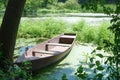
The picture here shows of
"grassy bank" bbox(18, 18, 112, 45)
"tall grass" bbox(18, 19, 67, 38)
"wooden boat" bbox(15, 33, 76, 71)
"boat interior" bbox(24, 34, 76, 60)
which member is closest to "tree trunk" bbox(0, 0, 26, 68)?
"wooden boat" bbox(15, 33, 76, 71)

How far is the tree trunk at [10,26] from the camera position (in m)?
4.84

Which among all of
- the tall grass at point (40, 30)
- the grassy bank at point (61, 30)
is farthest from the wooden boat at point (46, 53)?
the tall grass at point (40, 30)

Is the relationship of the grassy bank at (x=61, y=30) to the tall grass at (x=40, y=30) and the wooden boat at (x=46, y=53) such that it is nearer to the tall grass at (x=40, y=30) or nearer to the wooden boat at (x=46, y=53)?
the tall grass at (x=40, y=30)

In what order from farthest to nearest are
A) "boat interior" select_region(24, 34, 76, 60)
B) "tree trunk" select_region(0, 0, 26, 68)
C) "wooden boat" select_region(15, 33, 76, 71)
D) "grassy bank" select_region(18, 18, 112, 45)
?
"grassy bank" select_region(18, 18, 112, 45)
"boat interior" select_region(24, 34, 76, 60)
"wooden boat" select_region(15, 33, 76, 71)
"tree trunk" select_region(0, 0, 26, 68)

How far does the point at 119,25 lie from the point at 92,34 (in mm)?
8866

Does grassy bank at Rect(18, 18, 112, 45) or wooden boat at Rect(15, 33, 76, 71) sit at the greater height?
grassy bank at Rect(18, 18, 112, 45)

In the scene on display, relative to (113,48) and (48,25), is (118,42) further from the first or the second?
(48,25)

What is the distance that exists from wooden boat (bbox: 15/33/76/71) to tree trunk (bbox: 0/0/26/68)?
0.41 metres

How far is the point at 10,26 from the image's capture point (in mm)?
4930

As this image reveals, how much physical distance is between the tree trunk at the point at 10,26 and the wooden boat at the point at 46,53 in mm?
412

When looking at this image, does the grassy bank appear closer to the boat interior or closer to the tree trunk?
the boat interior

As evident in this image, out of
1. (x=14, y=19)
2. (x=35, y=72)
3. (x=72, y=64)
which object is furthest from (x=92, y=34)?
(x=14, y=19)

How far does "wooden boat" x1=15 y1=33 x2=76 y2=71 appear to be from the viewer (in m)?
5.76

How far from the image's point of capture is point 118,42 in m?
1.70
